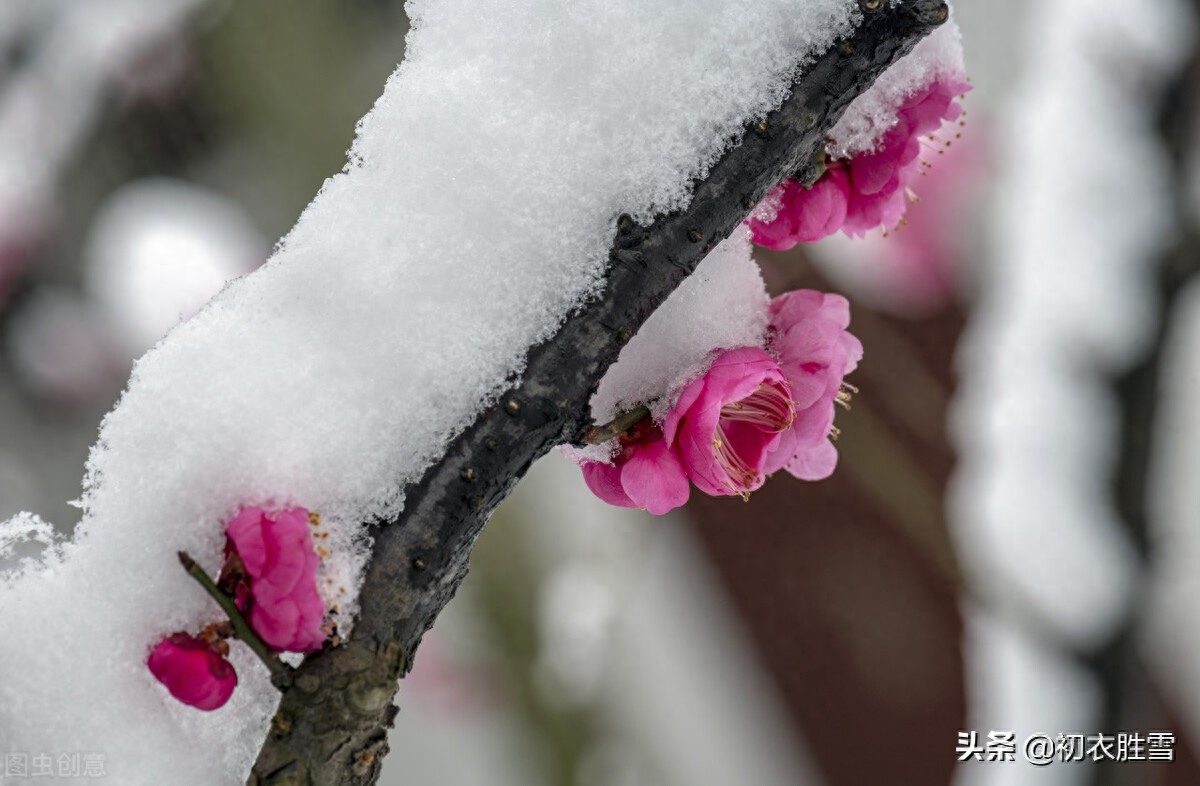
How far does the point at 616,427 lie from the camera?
359 mm

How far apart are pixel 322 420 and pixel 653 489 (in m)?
0.13

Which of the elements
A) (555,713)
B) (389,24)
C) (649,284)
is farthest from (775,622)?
(649,284)

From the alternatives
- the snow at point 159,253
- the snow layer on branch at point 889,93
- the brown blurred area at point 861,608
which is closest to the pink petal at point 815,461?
the snow layer on branch at point 889,93

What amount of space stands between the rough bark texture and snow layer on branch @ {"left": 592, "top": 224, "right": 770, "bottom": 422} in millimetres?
42

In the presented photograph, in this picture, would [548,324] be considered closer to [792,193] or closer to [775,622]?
[792,193]

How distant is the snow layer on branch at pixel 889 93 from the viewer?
0.40 m

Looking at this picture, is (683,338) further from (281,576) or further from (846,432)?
(846,432)

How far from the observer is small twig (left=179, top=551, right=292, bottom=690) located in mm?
306

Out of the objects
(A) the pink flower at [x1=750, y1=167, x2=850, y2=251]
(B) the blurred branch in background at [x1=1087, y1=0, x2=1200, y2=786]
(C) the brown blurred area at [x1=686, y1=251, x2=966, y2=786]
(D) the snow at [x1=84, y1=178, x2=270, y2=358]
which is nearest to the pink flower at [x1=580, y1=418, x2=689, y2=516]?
(A) the pink flower at [x1=750, y1=167, x2=850, y2=251]

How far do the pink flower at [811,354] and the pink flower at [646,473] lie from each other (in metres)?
0.06

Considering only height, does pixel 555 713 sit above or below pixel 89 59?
below

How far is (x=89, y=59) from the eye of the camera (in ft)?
5.95

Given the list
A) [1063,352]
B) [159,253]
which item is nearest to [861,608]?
[1063,352]

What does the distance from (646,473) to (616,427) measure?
22 millimetres
